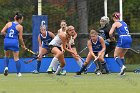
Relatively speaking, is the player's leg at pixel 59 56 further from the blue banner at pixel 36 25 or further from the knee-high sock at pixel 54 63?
the blue banner at pixel 36 25

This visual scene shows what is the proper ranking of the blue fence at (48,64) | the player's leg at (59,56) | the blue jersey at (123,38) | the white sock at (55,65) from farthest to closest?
1. the blue fence at (48,64)
2. the white sock at (55,65)
3. the blue jersey at (123,38)
4. the player's leg at (59,56)

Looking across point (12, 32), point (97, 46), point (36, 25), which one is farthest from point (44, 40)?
point (12, 32)

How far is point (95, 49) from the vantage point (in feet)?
62.1

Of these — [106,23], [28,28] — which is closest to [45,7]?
[28,28]

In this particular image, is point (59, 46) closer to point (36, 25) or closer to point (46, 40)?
point (46, 40)

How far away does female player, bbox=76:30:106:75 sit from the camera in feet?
59.9

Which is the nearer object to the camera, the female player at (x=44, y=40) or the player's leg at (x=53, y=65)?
the player's leg at (x=53, y=65)

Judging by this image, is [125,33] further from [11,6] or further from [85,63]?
[11,6]

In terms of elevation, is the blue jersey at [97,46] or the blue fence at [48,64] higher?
the blue jersey at [97,46]

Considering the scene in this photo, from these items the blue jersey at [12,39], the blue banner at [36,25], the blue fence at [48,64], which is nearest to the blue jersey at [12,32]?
the blue jersey at [12,39]

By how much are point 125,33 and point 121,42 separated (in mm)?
327

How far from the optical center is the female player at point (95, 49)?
719 inches

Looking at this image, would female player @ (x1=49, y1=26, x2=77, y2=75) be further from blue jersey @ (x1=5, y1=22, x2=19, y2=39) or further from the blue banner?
the blue banner

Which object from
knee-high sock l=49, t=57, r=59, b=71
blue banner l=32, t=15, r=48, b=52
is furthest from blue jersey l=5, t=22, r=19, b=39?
blue banner l=32, t=15, r=48, b=52
